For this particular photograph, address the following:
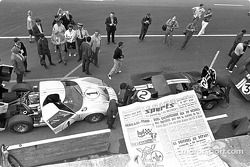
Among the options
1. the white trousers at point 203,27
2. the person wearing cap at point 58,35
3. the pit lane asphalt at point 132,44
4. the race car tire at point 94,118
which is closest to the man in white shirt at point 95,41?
the pit lane asphalt at point 132,44

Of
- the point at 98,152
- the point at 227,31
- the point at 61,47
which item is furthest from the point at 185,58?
the point at 98,152

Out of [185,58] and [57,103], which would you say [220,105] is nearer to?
[185,58]

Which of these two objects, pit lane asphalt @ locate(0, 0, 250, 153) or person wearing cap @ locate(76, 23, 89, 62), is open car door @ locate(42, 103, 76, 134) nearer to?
pit lane asphalt @ locate(0, 0, 250, 153)

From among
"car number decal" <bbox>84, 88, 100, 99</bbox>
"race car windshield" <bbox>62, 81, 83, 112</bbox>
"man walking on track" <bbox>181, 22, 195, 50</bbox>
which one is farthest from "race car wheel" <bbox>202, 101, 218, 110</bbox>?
"race car windshield" <bbox>62, 81, 83, 112</bbox>

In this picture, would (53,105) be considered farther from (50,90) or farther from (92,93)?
(92,93)

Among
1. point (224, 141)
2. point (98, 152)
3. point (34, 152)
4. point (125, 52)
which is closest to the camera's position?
point (224, 141)

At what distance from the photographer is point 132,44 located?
41.5ft

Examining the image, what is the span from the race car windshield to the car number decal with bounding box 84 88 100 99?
22 cm

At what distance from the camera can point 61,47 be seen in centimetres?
1128

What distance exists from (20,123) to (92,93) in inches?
92.2

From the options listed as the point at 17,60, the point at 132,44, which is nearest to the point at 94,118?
the point at 17,60

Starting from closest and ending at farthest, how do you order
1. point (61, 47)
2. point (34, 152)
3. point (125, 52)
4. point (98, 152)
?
point (34, 152)
point (98, 152)
point (61, 47)
point (125, 52)

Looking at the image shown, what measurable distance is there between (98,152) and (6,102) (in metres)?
3.26

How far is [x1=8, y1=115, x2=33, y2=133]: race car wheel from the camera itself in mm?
7699
